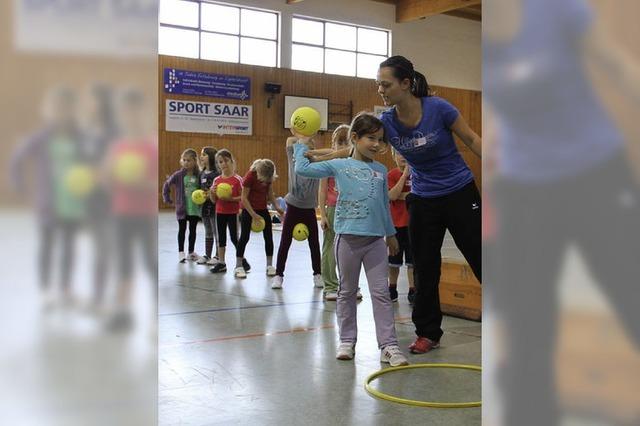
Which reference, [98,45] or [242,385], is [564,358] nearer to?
[98,45]

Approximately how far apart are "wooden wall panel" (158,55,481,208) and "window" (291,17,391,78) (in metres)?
0.40

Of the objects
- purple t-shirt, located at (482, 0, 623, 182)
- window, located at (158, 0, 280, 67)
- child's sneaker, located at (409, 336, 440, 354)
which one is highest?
window, located at (158, 0, 280, 67)

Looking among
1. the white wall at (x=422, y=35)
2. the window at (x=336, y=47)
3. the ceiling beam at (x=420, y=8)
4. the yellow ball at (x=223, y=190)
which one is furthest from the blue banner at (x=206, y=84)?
the yellow ball at (x=223, y=190)

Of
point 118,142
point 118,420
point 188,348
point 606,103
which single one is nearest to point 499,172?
point 606,103

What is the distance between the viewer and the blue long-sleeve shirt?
3801mm

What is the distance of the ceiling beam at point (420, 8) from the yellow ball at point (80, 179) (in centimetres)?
2136

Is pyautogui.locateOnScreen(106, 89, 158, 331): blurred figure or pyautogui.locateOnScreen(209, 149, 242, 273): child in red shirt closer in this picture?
pyautogui.locateOnScreen(106, 89, 158, 331): blurred figure

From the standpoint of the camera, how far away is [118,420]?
4.76 feet

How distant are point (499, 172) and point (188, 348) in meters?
3.10

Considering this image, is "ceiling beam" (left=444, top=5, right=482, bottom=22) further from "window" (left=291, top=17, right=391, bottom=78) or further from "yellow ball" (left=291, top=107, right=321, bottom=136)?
"yellow ball" (left=291, top=107, right=321, bottom=136)

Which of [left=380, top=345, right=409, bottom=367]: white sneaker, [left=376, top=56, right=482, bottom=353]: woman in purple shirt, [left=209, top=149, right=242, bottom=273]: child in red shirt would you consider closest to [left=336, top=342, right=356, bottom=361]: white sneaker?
[left=380, top=345, right=409, bottom=367]: white sneaker

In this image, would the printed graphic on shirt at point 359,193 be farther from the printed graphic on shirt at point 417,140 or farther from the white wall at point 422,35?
the white wall at point 422,35

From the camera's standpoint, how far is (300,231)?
643 cm

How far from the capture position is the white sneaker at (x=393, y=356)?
3.69 m
